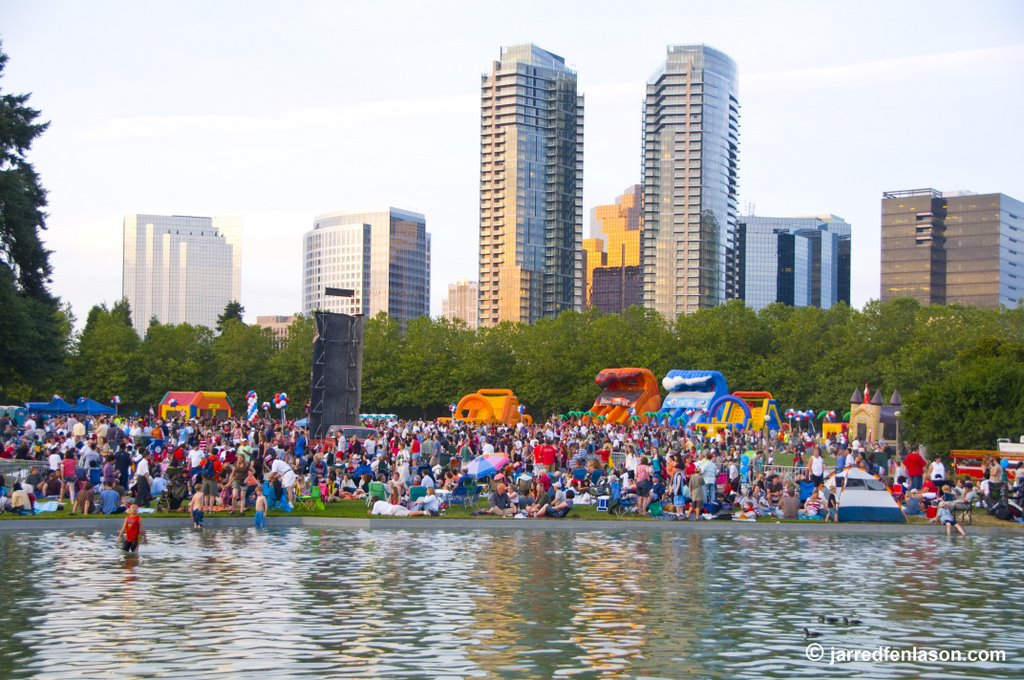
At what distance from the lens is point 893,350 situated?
8525 cm

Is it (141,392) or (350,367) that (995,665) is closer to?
(350,367)

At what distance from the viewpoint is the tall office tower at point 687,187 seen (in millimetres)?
186875

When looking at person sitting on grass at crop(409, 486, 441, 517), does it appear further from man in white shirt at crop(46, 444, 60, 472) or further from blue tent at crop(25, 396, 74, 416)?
blue tent at crop(25, 396, 74, 416)

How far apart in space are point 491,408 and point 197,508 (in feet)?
151

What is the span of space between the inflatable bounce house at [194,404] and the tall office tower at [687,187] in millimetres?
116189

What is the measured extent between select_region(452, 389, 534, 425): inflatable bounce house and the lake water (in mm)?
45561

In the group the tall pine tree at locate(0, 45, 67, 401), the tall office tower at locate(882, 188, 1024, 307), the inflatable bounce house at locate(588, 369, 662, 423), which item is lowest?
the inflatable bounce house at locate(588, 369, 662, 423)

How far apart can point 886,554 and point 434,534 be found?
9480 millimetres

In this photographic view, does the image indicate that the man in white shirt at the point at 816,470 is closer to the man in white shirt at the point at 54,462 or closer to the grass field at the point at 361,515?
the grass field at the point at 361,515

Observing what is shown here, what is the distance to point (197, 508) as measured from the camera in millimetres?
24078

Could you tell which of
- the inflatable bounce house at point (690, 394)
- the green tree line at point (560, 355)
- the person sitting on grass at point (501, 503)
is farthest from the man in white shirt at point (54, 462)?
the green tree line at point (560, 355)

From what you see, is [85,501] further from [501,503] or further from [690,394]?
[690,394]

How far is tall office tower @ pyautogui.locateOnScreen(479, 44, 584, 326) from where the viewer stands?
18925 centimetres

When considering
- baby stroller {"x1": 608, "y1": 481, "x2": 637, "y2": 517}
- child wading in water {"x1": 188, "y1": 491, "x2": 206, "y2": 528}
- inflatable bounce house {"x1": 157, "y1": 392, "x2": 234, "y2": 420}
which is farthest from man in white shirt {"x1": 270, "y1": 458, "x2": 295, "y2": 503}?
inflatable bounce house {"x1": 157, "y1": 392, "x2": 234, "y2": 420}
